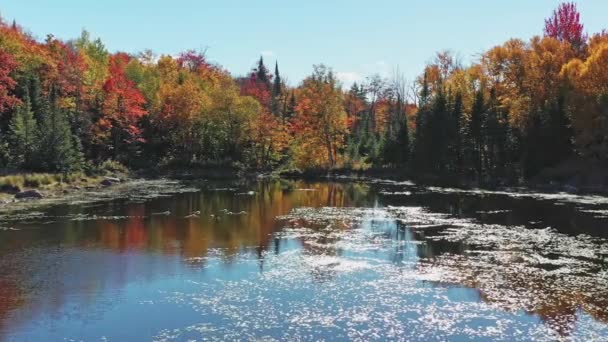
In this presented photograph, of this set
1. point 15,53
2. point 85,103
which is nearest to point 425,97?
point 85,103

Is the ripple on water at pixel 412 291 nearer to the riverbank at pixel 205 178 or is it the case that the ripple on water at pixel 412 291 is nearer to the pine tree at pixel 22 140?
the riverbank at pixel 205 178

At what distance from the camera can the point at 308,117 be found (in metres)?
74.3

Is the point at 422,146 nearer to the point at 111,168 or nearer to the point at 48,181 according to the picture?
the point at 111,168

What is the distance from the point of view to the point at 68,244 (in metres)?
23.5

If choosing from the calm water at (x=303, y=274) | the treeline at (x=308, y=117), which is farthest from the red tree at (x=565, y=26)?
the calm water at (x=303, y=274)

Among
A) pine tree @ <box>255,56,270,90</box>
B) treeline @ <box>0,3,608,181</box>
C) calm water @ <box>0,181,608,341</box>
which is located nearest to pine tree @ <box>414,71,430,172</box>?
treeline @ <box>0,3,608,181</box>

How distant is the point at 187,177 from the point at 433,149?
2996cm

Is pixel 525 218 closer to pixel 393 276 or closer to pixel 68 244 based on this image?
pixel 393 276

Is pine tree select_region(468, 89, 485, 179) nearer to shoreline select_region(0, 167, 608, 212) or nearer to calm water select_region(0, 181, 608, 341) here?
shoreline select_region(0, 167, 608, 212)

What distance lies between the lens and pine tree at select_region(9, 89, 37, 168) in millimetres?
48594

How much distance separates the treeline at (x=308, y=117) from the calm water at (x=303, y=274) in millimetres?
21242

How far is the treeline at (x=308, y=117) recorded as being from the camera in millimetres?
52250

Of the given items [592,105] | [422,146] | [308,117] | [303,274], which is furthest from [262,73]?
[303,274]

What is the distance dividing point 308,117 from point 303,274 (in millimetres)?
56833
